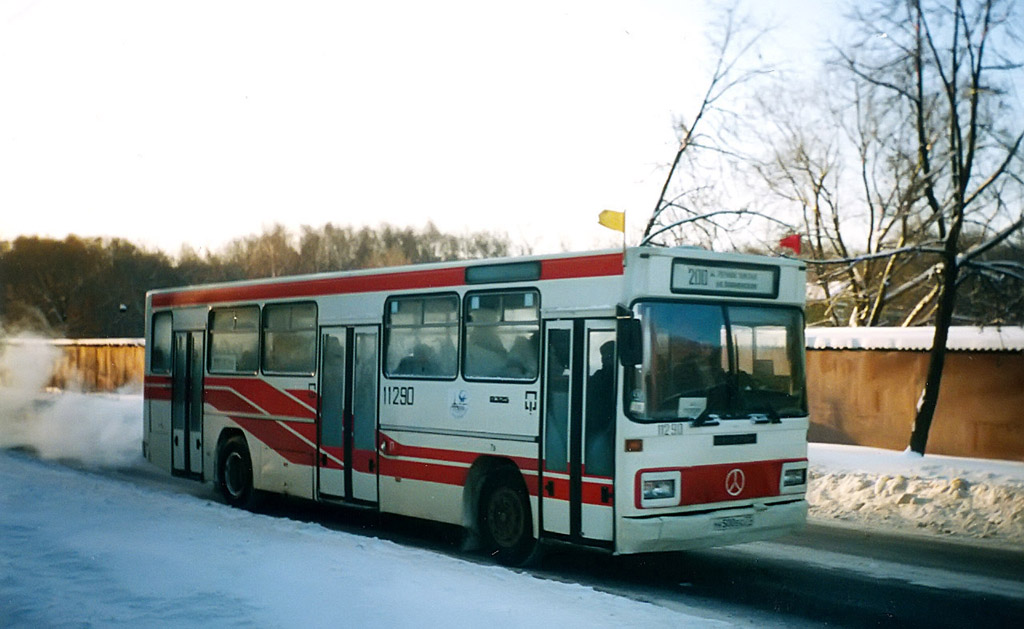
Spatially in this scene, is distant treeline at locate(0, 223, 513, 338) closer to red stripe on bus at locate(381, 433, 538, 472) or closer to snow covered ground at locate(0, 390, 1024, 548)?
snow covered ground at locate(0, 390, 1024, 548)

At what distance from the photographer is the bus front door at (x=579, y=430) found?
9766 millimetres

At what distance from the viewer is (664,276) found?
981cm

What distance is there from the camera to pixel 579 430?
1003 centimetres

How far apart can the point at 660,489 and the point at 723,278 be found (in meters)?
2.12

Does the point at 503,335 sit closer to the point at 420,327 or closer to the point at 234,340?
the point at 420,327

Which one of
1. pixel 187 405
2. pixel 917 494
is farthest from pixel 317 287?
pixel 917 494

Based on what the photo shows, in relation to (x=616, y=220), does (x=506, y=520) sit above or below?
below

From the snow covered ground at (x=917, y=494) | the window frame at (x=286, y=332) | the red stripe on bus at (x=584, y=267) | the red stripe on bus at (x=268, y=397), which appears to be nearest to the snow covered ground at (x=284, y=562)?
the snow covered ground at (x=917, y=494)

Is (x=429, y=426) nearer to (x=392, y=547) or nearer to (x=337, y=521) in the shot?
(x=392, y=547)

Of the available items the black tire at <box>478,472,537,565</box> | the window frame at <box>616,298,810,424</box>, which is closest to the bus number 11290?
the black tire at <box>478,472,537,565</box>

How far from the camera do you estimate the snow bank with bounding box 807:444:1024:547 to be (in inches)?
535

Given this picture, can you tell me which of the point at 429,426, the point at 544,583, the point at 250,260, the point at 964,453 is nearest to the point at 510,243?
the point at 964,453

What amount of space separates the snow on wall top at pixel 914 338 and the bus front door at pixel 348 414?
14639mm

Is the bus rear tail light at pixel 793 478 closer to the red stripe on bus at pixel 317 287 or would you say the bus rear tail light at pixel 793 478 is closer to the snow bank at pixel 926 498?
the snow bank at pixel 926 498
